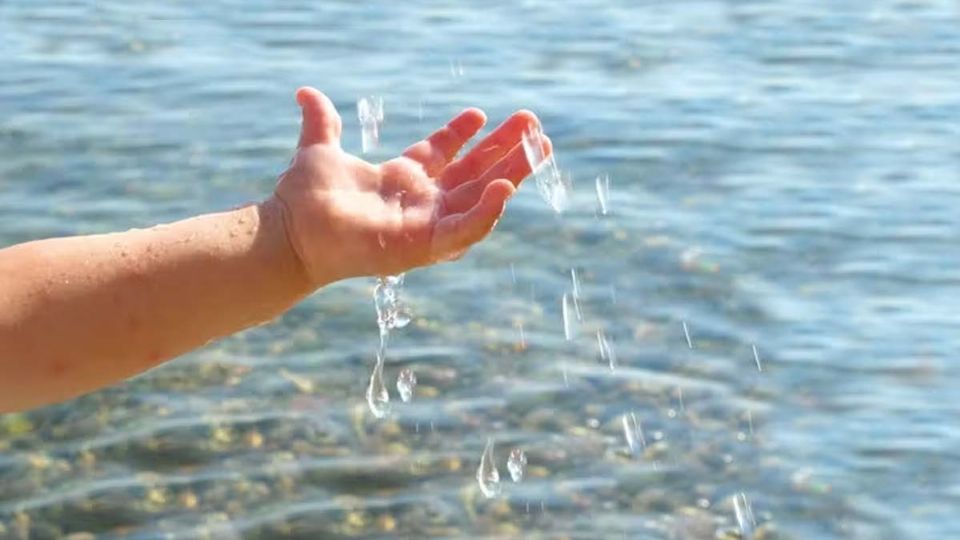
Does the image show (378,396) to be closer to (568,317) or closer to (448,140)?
(568,317)

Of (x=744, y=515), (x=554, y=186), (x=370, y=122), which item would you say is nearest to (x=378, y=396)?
(x=744, y=515)

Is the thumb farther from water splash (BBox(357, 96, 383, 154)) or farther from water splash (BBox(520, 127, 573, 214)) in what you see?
water splash (BBox(357, 96, 383, 154))

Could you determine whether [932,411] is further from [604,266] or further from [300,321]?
[300,321]

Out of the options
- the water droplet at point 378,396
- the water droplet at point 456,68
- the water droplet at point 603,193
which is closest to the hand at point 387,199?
the water droplet at point 378,396

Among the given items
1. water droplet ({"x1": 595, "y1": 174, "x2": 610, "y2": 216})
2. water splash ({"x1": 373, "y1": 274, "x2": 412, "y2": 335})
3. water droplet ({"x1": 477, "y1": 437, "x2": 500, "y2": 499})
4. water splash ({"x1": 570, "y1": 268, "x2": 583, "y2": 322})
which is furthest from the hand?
water droplet ({"x1": 595, "y1": 174, "x2": 610, "y2": 216})

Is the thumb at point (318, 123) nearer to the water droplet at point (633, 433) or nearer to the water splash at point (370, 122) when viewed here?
the water droplet at point (633, 433)
